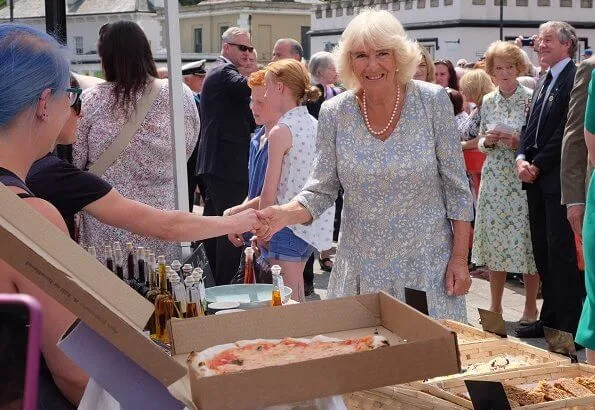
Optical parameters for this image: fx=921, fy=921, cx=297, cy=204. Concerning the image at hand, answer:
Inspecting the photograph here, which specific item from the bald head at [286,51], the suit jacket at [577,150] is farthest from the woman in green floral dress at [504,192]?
the bald head at [286,51]

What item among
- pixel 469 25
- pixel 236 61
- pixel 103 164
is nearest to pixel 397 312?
pixel 103 164

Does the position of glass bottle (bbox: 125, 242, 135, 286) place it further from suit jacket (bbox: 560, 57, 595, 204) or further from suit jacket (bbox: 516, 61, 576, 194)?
suit jacket (bbox: 516, 61, 576, 194)

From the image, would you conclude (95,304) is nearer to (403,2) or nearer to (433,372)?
(433,372)

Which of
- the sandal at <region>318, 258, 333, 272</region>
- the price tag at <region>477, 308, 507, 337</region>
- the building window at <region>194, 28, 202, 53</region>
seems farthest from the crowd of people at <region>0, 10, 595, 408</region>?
the building window at <region>194, 28, 202, 53</region>

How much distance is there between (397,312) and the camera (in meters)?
2.21

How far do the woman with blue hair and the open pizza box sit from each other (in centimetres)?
37

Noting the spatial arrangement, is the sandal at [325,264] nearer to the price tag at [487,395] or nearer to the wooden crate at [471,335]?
the wooden crate at [471,335]

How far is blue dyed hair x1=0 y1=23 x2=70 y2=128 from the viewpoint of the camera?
90.0 inches

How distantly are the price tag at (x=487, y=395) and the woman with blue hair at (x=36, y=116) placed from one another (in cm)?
93

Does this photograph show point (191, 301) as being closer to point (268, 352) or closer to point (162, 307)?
point (162, 307)

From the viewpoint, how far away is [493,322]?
3020 millimetres

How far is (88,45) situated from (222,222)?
8.03ft

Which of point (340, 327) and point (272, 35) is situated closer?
point (340, 327)

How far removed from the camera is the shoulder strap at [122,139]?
174 inches
